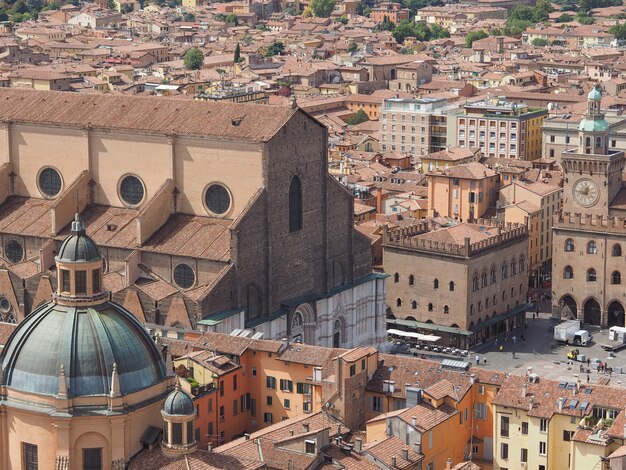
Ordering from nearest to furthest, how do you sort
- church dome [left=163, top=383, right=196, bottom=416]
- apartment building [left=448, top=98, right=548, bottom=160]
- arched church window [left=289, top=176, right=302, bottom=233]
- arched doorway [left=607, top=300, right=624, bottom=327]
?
church dome [left=163, top=383, right=196, bottom=416], arched church window [left=289, top=176, right=302, bottom=233], arched doorway [left=607, top=300, right=624, bottom=327], apartment building [left=448, top=98, right=548, bottom=160]

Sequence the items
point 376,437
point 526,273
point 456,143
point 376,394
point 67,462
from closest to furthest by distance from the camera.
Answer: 1. point 67,462
2. point 376,437
3. point 376,394
4. point 526,273
5. point 456,143

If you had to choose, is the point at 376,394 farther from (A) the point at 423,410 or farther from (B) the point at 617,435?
(B) the point at 617,435

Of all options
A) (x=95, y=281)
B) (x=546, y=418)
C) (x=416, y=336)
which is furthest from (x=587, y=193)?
(x=95, y=281)

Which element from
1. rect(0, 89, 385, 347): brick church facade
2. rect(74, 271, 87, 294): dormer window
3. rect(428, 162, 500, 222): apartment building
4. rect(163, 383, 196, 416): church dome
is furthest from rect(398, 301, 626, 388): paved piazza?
rect(74, 271, 87, 294): dormer window

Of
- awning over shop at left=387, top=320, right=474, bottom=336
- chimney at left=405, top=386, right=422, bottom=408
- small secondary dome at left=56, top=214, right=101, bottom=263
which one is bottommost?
awning over shop at left=387, top=320, right=474, bottom=336

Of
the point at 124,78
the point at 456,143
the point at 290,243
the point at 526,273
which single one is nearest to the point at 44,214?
the point at 290,243

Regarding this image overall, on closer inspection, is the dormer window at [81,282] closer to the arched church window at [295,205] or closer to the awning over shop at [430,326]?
the arched church window at [295,205]

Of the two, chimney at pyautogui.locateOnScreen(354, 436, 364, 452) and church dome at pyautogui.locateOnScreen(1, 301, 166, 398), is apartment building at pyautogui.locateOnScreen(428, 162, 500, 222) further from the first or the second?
church dome at pyautogui.locateOnScreen(1, 301, 166, 398)
